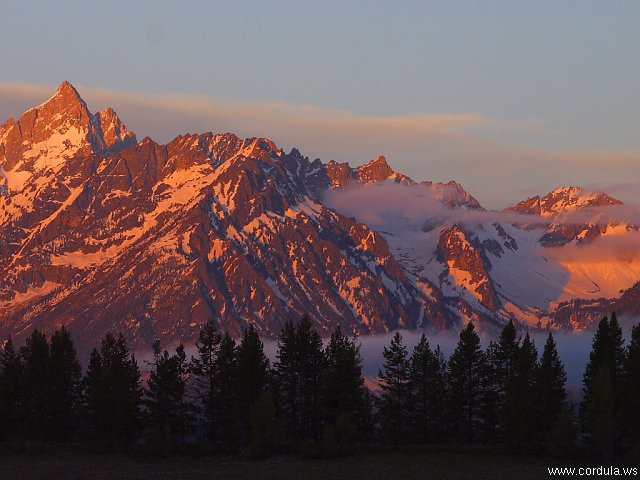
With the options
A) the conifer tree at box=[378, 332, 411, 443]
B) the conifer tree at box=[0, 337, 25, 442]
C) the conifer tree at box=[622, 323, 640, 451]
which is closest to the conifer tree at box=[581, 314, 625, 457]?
the conifer tree at box=[622, 323, 640, 451]

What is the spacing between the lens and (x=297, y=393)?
164 meters

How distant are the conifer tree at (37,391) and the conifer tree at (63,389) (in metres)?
0.60

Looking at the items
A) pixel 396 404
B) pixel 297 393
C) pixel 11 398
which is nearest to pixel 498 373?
pixel 396 404

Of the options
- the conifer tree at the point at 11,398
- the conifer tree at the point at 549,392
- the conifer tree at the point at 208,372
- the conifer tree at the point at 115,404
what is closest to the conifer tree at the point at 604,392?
the conifer tree at the point at 549,392

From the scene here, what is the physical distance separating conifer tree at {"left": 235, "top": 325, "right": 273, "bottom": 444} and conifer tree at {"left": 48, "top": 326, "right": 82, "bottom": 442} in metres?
20.4

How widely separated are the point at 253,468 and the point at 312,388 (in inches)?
1299

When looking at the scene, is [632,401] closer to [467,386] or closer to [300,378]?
[467,386]

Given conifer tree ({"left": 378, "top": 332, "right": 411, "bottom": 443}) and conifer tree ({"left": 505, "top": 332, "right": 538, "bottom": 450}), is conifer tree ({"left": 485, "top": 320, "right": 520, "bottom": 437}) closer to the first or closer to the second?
conifer tree ({"left": 505, "top": 332, "right": 538, "bottom": 450})

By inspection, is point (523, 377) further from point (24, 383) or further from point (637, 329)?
point (24, 383)

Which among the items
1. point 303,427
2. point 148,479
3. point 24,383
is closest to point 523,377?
point 303,427

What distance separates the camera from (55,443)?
509ft

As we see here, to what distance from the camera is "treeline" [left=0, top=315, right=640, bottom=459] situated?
15125 cm

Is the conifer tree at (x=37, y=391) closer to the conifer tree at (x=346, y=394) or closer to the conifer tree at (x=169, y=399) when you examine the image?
the conifer tree at (x=169, y=399)

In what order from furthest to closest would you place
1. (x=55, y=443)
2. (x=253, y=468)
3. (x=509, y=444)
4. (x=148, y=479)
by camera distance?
1. (x=55, y=443)
2. (x=509, y=444)
3. (x=253, y=468)
4. (x=148, y=479)
